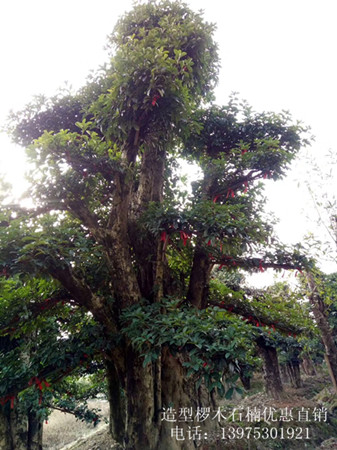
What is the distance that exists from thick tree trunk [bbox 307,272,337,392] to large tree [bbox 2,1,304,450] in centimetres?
298

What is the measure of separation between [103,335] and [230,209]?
8.70 feet

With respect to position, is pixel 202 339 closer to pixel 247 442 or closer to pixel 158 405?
pixel 158 405

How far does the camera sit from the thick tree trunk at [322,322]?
7406 millimetres

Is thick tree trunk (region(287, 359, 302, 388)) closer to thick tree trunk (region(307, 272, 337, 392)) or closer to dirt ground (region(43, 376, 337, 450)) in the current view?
dirt ground (region(43, 376, 337, 450))

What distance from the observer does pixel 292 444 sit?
7430 mm

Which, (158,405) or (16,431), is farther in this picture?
(16,431)

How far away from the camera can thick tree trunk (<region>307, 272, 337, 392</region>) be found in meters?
7.41

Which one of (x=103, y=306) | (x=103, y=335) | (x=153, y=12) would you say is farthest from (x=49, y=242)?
(x=153, y=12)

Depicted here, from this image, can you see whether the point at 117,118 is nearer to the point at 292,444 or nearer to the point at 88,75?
the point at 88,75

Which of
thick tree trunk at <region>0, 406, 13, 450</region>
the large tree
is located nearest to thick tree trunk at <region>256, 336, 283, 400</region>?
the large tree

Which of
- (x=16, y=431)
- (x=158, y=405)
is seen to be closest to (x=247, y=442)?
(x=158, y=405)

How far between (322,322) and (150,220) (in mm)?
5857

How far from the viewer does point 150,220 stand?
439 cm

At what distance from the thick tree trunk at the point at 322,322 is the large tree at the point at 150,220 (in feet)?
9.78
